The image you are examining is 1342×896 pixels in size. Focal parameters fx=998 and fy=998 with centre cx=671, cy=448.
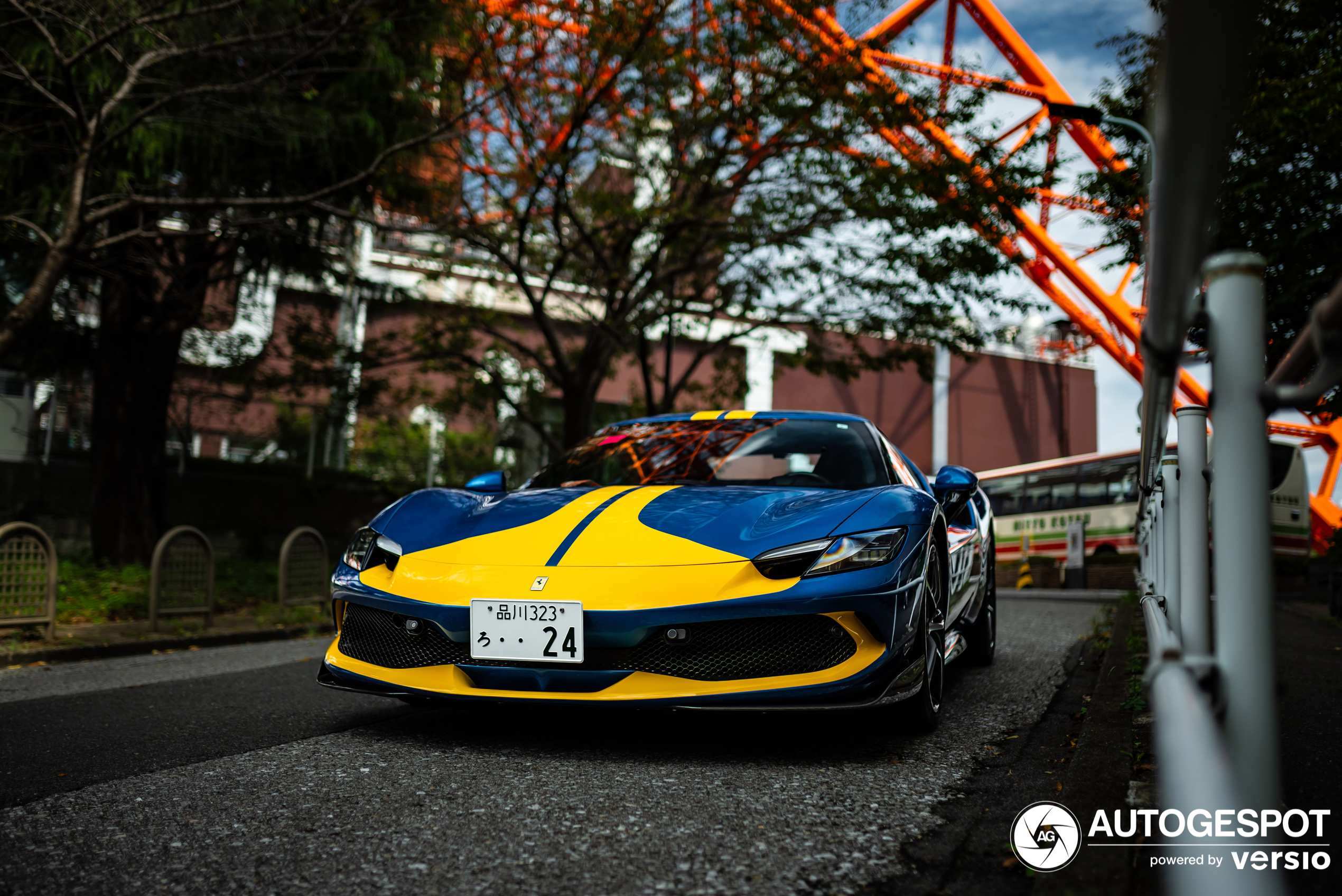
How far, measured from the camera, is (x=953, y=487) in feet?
13.6

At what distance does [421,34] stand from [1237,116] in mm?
11367

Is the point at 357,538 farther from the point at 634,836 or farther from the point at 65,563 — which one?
the point at 65,563

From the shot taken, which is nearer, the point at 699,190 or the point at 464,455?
the point at 699,190

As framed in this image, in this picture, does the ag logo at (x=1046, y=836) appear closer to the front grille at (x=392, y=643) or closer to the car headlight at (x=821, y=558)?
the car headlight at (x=821, y=558)

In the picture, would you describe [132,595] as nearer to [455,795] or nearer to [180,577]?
[180,577]

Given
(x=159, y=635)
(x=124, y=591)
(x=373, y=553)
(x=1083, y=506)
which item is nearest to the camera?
(x=373, y=553)

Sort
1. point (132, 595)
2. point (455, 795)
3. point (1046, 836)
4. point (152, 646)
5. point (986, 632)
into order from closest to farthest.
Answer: point (1046, 836) < point (455, 795) < point (986, 632) < point (152, 646) < point (132, 595)

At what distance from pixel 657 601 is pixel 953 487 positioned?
172 cm

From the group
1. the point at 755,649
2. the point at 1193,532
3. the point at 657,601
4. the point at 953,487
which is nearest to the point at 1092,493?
the point at 953,487

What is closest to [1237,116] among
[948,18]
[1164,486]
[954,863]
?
[954,863]

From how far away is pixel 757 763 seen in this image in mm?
A: 2963

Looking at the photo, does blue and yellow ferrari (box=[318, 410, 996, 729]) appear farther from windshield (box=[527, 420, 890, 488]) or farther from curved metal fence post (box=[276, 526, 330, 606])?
curved metal fence post (box=[276, 526, 330, 606])

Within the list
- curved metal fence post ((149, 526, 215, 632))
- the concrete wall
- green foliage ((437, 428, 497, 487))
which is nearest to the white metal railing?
curved metal fence post ((149, 526, 215, 632))

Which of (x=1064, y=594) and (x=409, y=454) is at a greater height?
(x=409, y=454)
